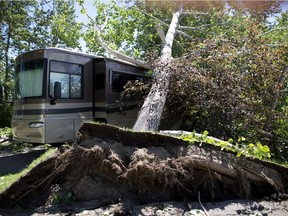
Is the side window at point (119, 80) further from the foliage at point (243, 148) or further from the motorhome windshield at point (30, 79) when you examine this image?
the foliage at point (243, 148)

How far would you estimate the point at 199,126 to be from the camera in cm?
814

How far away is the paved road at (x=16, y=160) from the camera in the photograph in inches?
260

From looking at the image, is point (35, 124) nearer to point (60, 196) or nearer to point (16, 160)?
point (16, 160)

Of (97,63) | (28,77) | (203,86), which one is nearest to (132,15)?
(97,63)

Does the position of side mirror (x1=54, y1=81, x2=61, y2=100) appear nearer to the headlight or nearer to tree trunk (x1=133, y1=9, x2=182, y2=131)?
the headlight

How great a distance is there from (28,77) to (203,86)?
16.4 ft

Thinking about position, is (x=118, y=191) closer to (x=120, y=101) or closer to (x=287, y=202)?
(x=287, y=202)

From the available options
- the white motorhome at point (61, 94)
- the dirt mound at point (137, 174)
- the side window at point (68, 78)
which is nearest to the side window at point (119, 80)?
the white motorhome at point (61, 94)

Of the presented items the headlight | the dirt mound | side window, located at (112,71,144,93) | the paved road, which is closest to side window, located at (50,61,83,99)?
the headlight

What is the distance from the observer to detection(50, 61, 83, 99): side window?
800 centimetres

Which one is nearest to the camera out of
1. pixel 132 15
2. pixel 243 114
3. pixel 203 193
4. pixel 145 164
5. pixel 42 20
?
pixel 145 164

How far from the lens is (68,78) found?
332 inches

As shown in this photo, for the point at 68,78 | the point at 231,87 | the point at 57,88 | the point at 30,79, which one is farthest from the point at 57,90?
the point at 231,87

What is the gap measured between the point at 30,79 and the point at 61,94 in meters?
0.99
